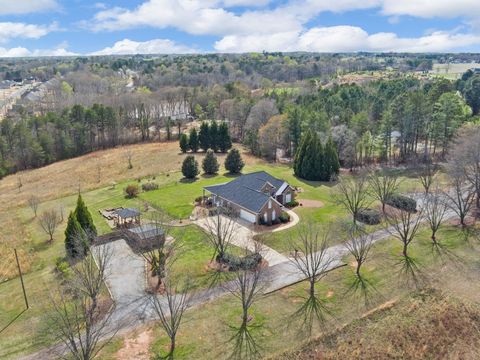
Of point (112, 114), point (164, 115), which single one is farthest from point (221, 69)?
point (112, 114)

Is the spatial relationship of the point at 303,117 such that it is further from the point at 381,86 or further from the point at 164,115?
the point at 381,86

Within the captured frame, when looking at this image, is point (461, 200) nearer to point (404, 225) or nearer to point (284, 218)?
point (404, 225)

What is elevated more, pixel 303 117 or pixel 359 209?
pixel 303 117

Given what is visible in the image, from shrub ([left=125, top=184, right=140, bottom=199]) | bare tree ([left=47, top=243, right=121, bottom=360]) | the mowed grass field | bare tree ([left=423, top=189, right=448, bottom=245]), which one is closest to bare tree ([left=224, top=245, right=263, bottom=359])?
the mowed grass field

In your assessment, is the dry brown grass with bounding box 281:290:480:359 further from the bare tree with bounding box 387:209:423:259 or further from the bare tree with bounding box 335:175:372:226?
the bare tree with bounding box 335:175:372:226

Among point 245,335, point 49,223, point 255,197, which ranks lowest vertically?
point 245,335

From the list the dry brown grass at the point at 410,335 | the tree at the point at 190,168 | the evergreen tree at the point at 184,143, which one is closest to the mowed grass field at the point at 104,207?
the tree at the point at 190,168

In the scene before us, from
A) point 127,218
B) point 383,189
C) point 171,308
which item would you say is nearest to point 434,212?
point 383,189
